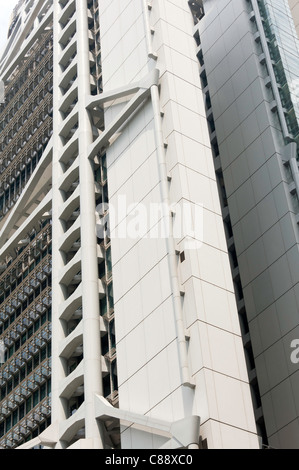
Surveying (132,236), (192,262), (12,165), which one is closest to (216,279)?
(192,262)

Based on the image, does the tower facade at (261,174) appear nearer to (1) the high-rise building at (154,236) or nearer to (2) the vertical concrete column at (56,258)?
(1) the high-rise building at (154,236)

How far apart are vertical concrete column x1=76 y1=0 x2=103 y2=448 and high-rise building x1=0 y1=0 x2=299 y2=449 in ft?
0.28

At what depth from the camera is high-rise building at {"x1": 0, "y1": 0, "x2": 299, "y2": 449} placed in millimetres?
36062

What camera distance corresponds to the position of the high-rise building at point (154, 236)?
3606 centimetres

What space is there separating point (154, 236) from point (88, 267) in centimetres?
472

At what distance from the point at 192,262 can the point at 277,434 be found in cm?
929

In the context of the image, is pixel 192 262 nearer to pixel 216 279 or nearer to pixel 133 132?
pixel 216 279

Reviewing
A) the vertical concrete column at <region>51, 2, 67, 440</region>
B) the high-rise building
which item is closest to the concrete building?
the high-rise building

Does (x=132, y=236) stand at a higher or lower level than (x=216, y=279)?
higher

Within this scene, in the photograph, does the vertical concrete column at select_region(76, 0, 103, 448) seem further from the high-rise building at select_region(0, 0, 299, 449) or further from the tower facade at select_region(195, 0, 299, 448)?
the tower facade at select_region(195, 0, 299, 448)

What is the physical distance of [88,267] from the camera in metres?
42.7

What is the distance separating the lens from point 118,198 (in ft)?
143

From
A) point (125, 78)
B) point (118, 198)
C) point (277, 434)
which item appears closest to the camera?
point (277, 434)

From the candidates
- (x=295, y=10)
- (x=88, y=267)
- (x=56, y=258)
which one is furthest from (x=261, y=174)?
(x=295, y=10)
